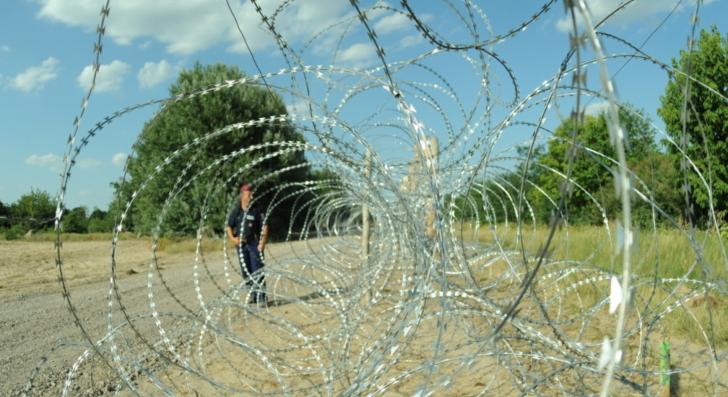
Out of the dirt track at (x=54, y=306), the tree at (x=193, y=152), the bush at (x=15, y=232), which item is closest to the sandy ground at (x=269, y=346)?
the dirt track at (x=54, y=306)

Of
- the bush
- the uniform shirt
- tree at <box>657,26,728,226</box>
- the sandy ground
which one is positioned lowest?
the sandy ground

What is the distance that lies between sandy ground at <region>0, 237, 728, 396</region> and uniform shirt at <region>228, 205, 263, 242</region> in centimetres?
84

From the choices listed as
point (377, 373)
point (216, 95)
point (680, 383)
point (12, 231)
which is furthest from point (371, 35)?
point (12, 231)

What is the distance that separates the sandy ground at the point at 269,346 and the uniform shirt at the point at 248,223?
0.84 m

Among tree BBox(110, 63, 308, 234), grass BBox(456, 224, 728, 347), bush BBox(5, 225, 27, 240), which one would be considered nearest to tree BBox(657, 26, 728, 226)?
grass BBox(456, 224, 728, 347)

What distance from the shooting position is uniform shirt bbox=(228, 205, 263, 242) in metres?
8.39

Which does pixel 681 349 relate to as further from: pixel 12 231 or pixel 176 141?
pixel 12 231

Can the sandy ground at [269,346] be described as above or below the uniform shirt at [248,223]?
below

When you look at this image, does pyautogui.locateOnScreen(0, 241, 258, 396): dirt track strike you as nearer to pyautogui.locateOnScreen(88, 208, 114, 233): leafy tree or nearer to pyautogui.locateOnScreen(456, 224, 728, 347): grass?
pyautogui.locateOnScreen(456, 224, 728, 347): grass

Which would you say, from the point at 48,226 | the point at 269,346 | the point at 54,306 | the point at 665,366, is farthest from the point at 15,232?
the point at 665,366

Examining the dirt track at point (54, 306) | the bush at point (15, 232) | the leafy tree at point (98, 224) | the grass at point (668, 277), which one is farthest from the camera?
the leafy tree at point (98, 224)

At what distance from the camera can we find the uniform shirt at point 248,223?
→ 8.39 metres

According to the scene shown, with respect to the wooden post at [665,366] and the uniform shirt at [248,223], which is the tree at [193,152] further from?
the wooden post at [665,366]

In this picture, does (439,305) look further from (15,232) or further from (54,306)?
(15,232)
